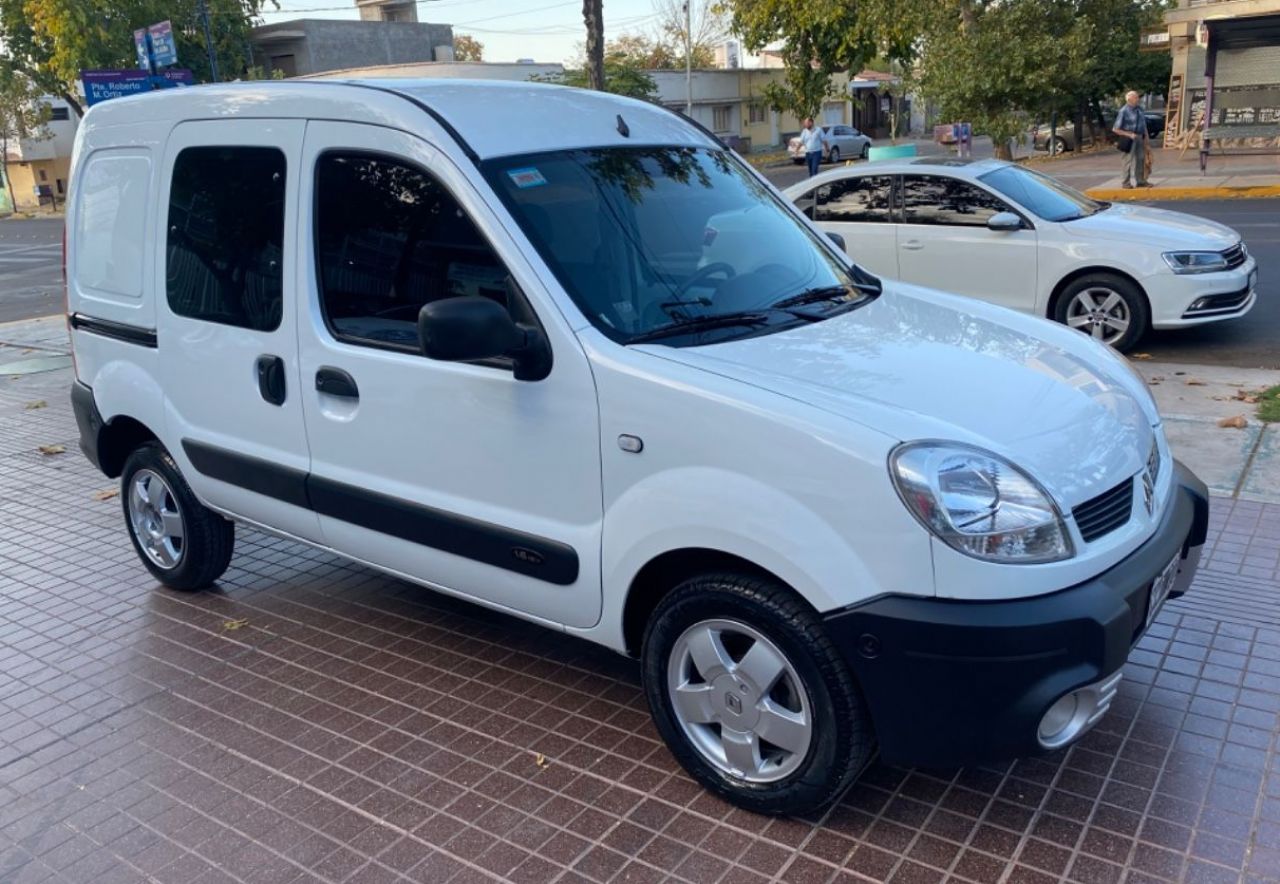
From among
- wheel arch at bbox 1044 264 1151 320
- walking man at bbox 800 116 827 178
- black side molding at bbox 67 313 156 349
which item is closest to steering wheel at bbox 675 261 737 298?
black side molding at bbox 67 313 156 349

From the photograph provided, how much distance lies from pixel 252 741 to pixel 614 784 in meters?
1.33

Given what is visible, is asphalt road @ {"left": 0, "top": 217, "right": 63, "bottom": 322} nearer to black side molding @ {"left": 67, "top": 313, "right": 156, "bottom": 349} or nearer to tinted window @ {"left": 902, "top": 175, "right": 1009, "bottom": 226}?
black side molding @ {"left": 67, "top": 313, "right": 156, "bottom": 349}

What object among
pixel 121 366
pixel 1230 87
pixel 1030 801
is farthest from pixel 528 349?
pixel 1230 87

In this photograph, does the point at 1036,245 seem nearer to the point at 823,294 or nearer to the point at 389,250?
the point at 823,294

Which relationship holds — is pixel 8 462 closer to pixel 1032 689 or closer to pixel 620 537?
pixel 620 537

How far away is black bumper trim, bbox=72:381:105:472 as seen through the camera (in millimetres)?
5285

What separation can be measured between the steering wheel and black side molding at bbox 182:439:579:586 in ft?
3.00

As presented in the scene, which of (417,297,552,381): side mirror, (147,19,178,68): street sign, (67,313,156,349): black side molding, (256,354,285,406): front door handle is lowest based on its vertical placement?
(256,354,285,406): front door handle

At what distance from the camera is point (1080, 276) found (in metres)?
8.95

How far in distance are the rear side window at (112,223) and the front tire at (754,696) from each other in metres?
3.04

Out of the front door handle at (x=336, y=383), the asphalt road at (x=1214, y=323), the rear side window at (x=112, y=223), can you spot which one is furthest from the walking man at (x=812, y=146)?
the front door handle at (x=336, y=383)

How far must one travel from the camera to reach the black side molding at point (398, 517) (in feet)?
11.7

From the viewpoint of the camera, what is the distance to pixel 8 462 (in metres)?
8.05

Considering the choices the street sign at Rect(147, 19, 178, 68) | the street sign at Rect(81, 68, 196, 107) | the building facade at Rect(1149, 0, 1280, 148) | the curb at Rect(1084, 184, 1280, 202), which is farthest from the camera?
the building facade at Rect(1149, 0, 1280, 148)
